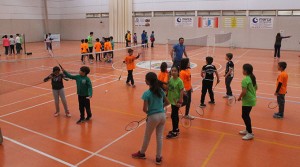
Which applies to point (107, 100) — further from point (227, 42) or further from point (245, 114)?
point (227, 42)

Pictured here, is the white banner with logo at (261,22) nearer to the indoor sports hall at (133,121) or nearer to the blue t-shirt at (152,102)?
the indoor sports hall at (133,121)

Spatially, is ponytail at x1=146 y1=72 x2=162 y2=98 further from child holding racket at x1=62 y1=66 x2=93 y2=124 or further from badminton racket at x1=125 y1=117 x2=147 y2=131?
child holding racket at x1=62 y1=66 x2=93 y2=124

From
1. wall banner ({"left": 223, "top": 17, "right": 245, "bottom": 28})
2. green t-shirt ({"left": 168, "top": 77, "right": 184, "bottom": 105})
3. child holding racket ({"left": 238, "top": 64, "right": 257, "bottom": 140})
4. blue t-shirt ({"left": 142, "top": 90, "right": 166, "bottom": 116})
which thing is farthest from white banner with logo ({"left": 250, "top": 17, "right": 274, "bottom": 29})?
blue t-shirt ({"left": 142, "top": 90, "right": 166, "bottom": 116})

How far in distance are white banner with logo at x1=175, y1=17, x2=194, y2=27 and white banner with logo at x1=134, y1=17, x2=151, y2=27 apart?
4.20 m

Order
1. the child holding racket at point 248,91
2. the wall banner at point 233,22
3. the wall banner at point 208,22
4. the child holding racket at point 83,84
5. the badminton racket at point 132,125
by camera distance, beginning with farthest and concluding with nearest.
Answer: the wall banner at point 208,22 → the wall banner at point 233,22 → the child holding racket at point 83,84 → the badminton racket at point 132,125 → the child holding racket at point 248,91

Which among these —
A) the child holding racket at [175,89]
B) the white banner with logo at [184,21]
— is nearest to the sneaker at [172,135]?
the child holding racket at [175,89]

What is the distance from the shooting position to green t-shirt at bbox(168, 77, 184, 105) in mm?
6398

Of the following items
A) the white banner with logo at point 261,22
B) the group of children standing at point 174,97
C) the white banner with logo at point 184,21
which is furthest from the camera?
the white banner with logo at point 184,21

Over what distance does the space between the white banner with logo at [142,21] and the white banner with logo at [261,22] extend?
13.4 m

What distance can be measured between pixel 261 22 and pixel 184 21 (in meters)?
9.01

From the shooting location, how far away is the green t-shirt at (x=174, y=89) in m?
6.40

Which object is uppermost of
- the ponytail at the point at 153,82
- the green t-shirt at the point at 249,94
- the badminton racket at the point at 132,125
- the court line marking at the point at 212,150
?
the ponytail at the point at 153,82

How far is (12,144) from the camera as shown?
6758 mm

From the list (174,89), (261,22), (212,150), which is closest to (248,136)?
(212,150)
